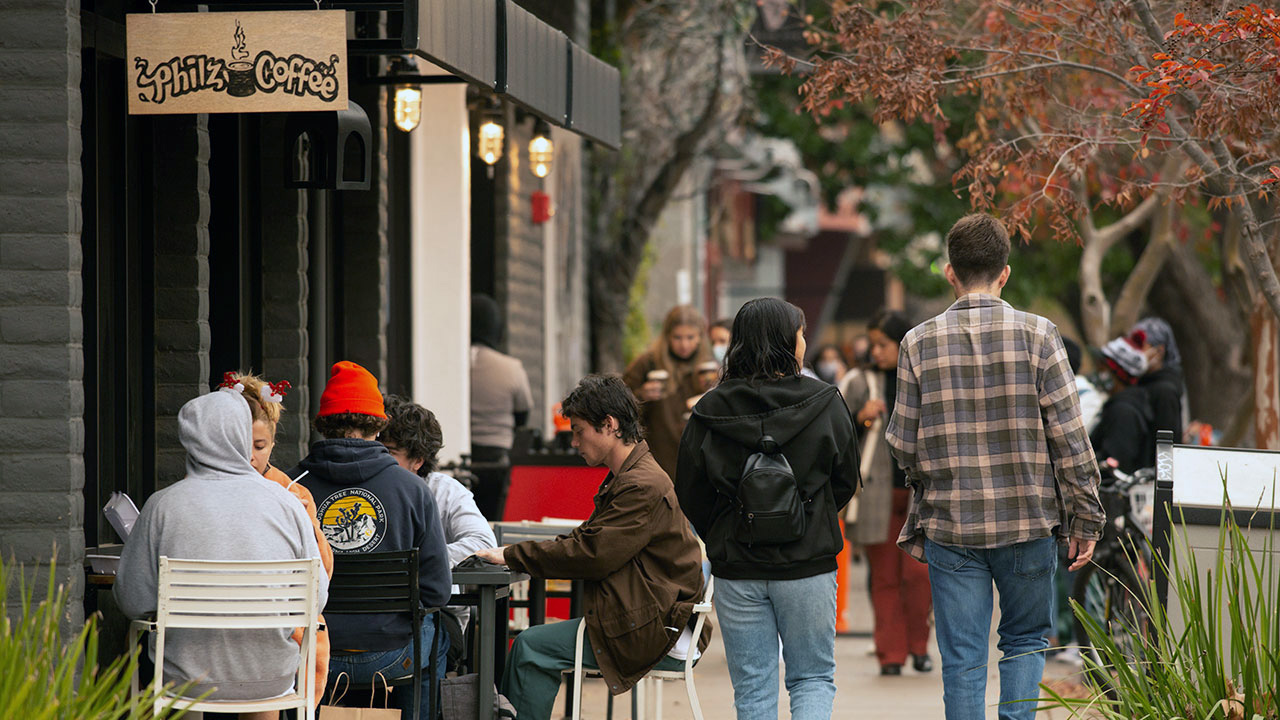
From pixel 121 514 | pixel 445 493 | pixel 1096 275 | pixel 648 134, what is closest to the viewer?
pixel 121 514

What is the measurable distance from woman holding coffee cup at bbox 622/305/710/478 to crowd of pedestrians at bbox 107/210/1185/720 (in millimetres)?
4206

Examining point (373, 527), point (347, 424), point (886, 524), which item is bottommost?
point (886, 524)

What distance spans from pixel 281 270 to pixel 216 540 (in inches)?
140

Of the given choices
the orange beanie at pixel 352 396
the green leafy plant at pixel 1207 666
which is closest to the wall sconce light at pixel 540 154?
the orange beanie at pixel 352 396

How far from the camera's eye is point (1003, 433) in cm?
549

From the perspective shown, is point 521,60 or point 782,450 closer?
point 782,450

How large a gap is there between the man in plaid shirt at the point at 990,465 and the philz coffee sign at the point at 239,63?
7.17 feet

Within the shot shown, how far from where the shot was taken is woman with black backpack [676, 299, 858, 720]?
5.35 m

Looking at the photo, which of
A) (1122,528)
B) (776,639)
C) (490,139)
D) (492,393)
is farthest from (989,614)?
(490,139)

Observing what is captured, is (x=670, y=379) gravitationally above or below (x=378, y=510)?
above

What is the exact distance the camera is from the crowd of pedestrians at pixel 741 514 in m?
5.31

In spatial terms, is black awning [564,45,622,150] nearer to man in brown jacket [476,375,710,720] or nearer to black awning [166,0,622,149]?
black awning [166,0,622,149]

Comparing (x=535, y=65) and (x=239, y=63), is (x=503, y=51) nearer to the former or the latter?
(x=535, y=65)

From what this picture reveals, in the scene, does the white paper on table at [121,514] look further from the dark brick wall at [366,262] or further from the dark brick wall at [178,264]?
the dark brick wall at [366,262]
